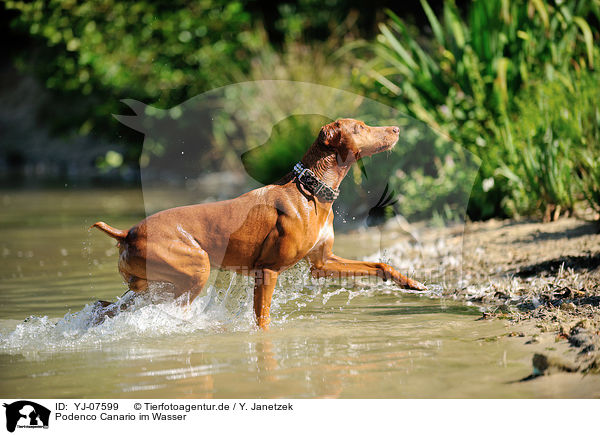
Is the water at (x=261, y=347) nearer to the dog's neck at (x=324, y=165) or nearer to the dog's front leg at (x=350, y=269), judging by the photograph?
the dog's front leg at (x=350, y=269)

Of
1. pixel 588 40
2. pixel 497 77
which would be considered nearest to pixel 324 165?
pixel 588 40

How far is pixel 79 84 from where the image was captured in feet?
48.7

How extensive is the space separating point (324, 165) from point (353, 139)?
9.6 inches

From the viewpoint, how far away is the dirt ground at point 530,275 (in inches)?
170

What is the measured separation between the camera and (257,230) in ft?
15.5

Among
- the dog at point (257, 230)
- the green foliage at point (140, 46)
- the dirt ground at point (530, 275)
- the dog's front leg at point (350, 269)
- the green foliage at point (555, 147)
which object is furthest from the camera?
the green foliage at point (140, 46)

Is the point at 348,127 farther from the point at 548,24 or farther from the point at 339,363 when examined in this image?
the point at 548,24

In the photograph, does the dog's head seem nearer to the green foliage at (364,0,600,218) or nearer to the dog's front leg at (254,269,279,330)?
the dog's front leg at (254,269,279,330)

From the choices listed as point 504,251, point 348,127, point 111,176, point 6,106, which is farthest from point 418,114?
point 6,106

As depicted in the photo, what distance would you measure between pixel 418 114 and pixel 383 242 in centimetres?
161

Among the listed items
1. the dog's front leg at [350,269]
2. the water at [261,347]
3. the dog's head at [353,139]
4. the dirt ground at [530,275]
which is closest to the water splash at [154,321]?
the water at [261,347]
